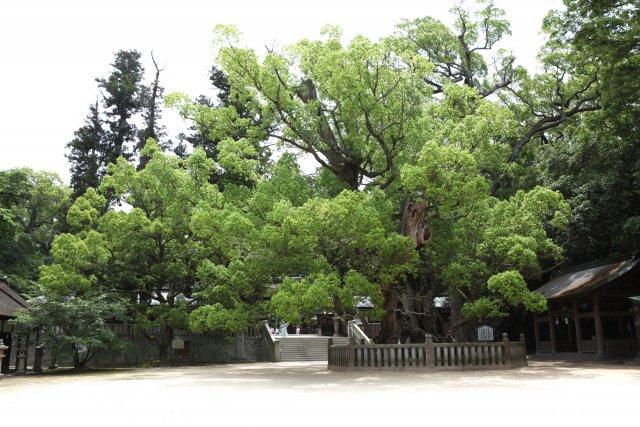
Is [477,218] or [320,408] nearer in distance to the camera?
[320,408]

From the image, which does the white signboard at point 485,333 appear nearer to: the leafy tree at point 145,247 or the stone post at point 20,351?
the leafy tree at point 145,247

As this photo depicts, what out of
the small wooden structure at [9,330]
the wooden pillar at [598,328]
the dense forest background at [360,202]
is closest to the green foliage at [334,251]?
the dense forest background at [360,202]

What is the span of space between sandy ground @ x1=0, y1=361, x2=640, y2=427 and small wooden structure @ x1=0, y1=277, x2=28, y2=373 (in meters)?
5.65

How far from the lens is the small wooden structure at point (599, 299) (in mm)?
16938

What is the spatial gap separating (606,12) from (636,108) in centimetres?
340

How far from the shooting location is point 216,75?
115 ft

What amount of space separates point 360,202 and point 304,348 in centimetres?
1314

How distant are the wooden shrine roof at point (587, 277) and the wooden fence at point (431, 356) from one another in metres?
4.52

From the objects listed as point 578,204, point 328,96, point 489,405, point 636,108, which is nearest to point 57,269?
point 328,96

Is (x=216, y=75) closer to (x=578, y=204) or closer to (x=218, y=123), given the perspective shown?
(x=218, y=123)

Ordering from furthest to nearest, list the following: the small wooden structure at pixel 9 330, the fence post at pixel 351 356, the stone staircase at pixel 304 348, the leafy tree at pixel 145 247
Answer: the stone staircase at pixel 304 348 → the leafy tree at pixel 145 247 → the small wooden structure at pixel 9 330 → the fence post at pixel 351 356

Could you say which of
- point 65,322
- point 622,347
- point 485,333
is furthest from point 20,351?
point 622,347

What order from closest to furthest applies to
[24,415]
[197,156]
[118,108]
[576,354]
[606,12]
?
[24,415] < [606,12] < [197,156] < [576,354] < [118,108]

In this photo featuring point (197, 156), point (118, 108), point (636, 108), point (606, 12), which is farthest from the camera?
point (118, 108)
